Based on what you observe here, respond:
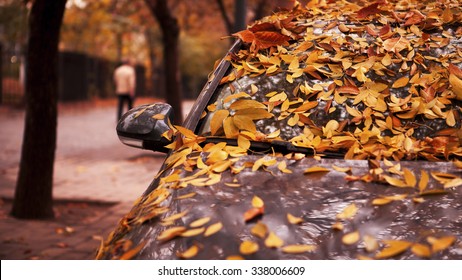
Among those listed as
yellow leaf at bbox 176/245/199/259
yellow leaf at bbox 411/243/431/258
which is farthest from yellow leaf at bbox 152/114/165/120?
yellow leaf at bbox 411/243/431/258

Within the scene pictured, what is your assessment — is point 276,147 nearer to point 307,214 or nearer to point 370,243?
point 307,214

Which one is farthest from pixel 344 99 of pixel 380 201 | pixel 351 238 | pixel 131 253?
pixel 131 253

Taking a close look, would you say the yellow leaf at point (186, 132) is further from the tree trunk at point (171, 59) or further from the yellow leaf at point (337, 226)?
the tree trunk at point (171, 59)

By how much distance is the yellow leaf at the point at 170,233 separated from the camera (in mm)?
2105

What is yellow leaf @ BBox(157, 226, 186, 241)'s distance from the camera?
211cm

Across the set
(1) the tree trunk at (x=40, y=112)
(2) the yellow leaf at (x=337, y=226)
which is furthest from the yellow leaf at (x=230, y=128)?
(1) the tree trunk at (x=40, y=112)

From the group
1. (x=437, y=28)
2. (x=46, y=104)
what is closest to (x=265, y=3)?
(x=46, y=104)

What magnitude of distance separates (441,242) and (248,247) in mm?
611

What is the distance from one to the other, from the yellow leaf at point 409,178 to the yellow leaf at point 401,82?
78 centimetres

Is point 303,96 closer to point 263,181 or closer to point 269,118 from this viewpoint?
point 269,118

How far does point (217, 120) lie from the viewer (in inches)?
116

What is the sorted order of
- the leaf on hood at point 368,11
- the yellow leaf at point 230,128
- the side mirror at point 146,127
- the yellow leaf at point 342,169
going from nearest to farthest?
the yellow leaf at point 342,169
the yellow leaf at point 230,128
the side mirror at point 146,127
the leaf on hood at point 368,11

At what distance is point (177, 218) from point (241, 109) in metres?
0.93

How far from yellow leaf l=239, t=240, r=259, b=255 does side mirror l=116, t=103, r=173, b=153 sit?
1159 mm
